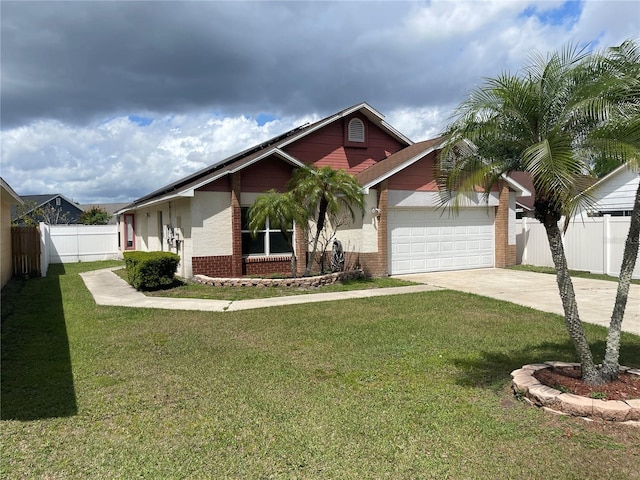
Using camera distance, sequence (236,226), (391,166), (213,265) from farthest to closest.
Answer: (391,166) → (236,226) → (213,265)

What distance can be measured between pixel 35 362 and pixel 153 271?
6.48 meters

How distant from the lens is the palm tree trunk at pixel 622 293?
4738 millimetres

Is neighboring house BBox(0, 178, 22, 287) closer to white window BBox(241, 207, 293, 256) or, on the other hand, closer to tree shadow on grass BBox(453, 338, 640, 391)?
white window BBox(241, 207, 293, 256)

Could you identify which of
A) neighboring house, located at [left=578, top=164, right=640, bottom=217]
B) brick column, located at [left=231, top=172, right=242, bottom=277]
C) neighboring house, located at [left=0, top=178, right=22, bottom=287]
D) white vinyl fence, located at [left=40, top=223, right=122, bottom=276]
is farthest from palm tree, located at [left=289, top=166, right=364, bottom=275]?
white vinyl fence, located at [left=40, top=223, right=122, bottom=276]

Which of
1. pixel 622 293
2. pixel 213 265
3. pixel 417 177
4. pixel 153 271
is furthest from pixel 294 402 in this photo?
pixel 417 177

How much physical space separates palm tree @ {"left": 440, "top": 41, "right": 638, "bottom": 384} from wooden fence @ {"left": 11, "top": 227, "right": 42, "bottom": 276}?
56.2 ft

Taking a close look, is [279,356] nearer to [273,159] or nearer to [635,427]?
[635,427]

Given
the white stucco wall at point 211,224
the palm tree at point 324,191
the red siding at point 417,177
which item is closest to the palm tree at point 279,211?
the palm tree at point 324,191

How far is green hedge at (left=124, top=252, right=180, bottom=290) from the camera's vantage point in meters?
12.8

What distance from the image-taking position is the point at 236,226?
14.4 meters

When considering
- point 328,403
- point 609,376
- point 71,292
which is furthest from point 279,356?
point 71,292

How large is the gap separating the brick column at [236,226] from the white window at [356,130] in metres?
5.88

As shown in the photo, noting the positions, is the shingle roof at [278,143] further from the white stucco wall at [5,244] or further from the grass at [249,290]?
the white stucco wall at [5,244]

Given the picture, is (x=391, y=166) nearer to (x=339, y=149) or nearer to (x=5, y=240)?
(x=339, y=149)
